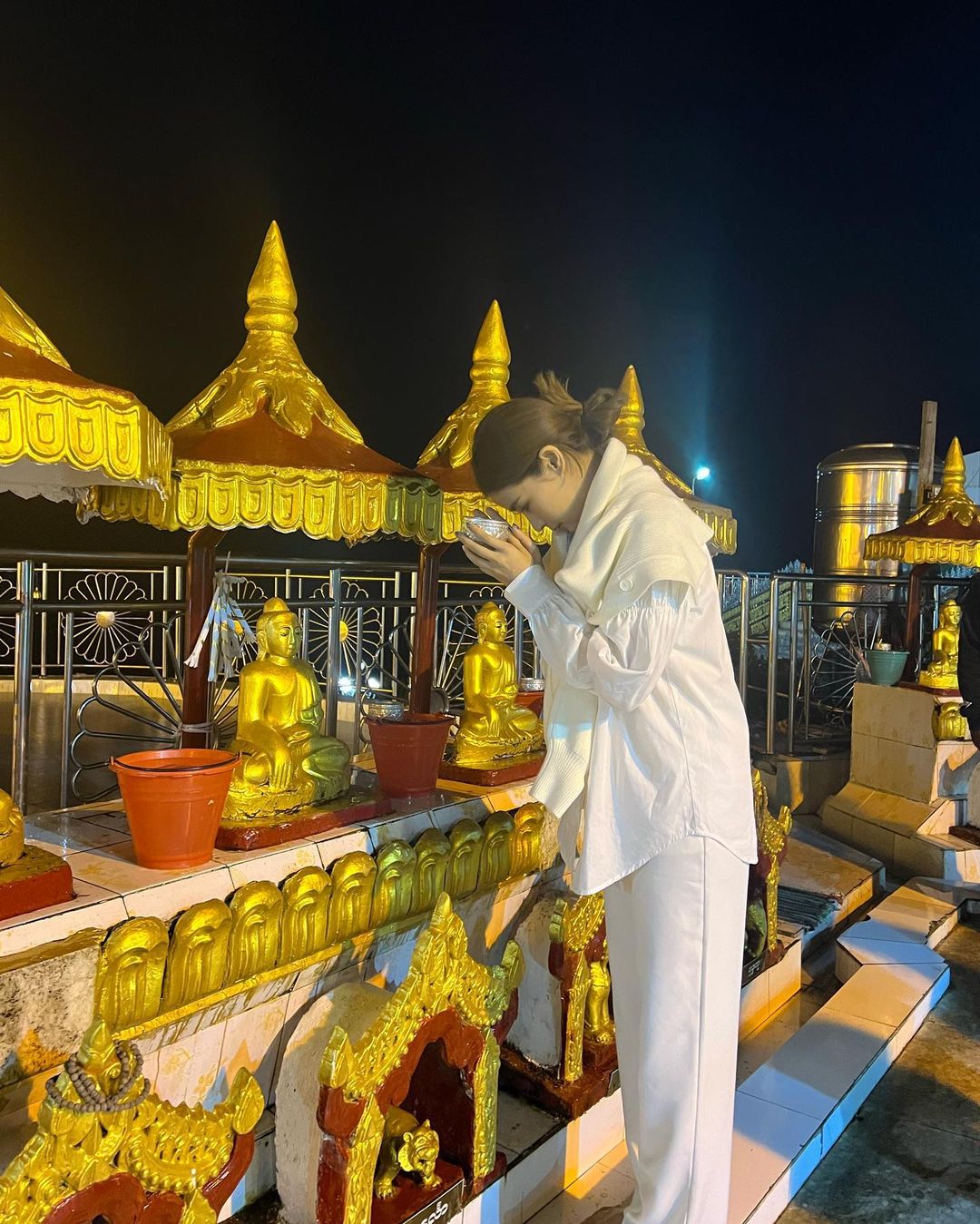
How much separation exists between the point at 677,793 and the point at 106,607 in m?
1.88

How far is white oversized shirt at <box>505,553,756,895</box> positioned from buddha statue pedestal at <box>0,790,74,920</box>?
96 centimetres

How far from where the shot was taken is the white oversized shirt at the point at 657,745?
157cm

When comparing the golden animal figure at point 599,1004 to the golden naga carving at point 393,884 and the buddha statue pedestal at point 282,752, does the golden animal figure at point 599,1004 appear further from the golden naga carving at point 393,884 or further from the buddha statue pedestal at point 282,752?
the buddha statue pedestal at point 282,752

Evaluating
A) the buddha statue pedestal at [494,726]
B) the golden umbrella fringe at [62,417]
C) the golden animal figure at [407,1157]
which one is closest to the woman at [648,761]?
the golden animal figure at [407,1157]

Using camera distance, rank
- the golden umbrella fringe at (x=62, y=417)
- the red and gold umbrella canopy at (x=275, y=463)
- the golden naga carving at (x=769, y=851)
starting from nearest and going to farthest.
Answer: the golden umbrella fringe at (x=62, y=417) → the red and gold umbrella canopy at (x=275, y=463) → the golden naga carving at (x=769, y=851)

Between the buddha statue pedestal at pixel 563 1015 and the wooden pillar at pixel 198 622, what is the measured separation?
108cm

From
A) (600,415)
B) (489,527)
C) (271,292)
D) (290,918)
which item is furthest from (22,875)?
(271,292)

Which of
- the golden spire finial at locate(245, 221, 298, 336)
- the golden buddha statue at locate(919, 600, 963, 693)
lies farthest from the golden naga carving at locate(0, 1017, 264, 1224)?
the golden buddha statue at locate(919, 600, 963, 693)

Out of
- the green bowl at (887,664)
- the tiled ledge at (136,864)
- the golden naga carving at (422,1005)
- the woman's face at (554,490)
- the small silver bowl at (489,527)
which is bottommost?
the golden naga carving at (422,1005)

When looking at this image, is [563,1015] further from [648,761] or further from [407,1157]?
[648,761]

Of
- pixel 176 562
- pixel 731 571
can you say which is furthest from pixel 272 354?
pixel 731 571

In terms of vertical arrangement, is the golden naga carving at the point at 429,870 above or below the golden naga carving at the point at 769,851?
above

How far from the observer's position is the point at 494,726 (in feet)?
9.90

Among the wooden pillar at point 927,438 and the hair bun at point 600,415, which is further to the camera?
the wooden pillar at point 927,438
